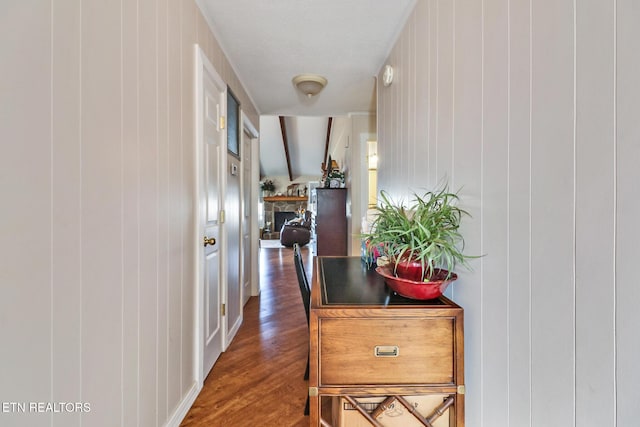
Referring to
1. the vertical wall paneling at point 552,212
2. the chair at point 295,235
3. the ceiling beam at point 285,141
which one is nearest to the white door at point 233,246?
the vertical wall paneling at point 552,212

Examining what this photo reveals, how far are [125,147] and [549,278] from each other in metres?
1.39

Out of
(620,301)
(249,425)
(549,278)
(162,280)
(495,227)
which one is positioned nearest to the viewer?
(620,301)

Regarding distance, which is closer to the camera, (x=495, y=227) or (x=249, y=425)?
(x=495, y=227)

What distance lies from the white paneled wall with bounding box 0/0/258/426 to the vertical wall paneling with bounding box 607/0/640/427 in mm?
1282

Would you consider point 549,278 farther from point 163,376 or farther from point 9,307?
point 163,376

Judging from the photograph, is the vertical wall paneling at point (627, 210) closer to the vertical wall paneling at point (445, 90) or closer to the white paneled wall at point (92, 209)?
the vertical wall paneling at point (445, 90)

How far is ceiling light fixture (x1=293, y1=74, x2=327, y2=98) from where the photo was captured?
257 centimetres

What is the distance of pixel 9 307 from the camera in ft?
2.10

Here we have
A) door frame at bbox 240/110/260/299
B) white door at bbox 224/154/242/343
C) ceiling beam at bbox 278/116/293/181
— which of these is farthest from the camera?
ceiling beam at bbox 278/116/293/181

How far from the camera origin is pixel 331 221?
4.13m

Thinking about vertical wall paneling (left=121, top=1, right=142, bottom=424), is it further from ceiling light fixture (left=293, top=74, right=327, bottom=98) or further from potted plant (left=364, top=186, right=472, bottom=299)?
ceiling light fixture (left=293, top=74, right=327, bottom=98)

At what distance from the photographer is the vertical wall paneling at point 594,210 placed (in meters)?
0.56

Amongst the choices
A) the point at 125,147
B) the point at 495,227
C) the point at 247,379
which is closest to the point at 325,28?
the point at 125,147

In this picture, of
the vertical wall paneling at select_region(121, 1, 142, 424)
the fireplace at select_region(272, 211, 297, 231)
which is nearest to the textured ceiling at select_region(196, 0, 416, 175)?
the vertical wall paneling at select_region(121, 1, 142, 424)
